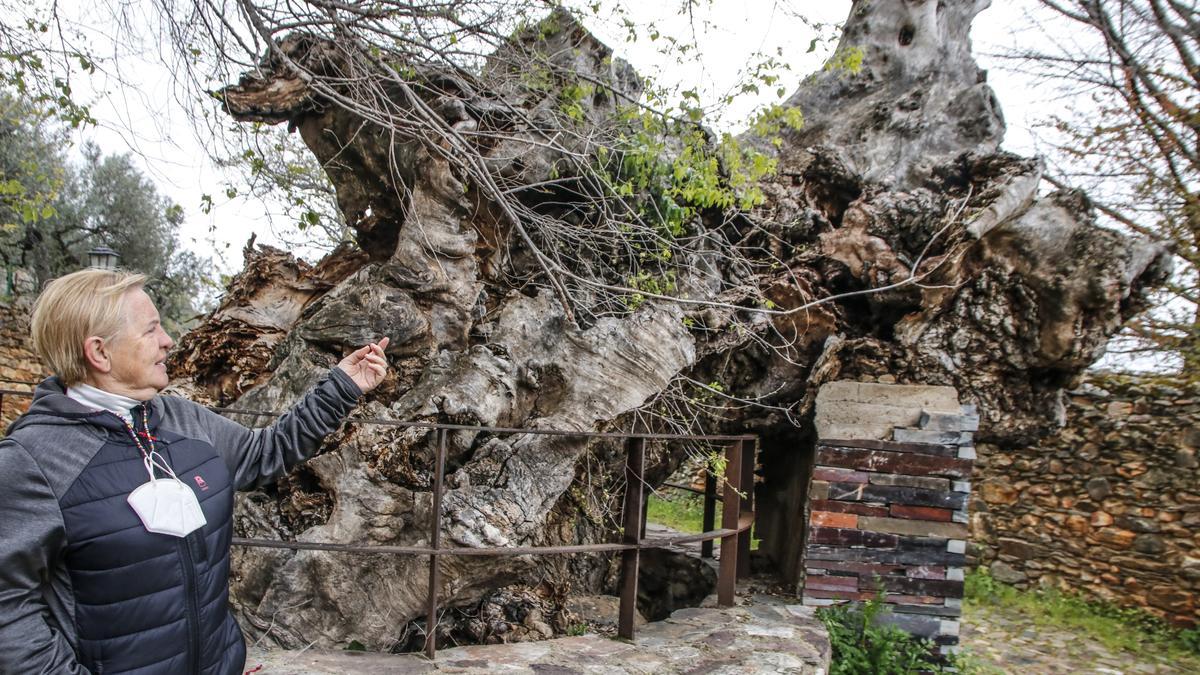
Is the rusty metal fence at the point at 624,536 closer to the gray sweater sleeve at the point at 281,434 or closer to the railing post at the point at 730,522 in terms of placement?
the railing post at the point at 730,522

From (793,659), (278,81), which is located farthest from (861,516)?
(278,81)

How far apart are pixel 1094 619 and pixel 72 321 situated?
8791mm

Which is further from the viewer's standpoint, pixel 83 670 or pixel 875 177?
pixel 875 177

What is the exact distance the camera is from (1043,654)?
600cm

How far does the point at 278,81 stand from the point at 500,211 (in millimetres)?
1332

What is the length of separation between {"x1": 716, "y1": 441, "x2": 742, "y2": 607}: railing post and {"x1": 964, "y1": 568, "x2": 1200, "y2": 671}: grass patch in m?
4.93

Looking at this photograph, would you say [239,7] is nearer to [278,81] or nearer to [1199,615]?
[278,81]

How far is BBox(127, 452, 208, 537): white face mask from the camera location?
4.79ft

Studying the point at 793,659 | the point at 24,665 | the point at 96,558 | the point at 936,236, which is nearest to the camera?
the point at 24,665

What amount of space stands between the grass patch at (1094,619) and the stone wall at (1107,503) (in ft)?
0.49

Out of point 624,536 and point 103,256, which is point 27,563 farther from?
point 103,256

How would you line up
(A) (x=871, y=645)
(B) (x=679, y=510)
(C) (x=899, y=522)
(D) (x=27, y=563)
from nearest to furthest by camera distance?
(D) (x=27, y=563), (A) (x=871, y=645), (C) (x=899, y=522), (B) (x=679, y=510)

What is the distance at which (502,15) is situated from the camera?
3.85 meters

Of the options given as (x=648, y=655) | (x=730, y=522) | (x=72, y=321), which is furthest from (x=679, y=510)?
(x=72, y=321)
